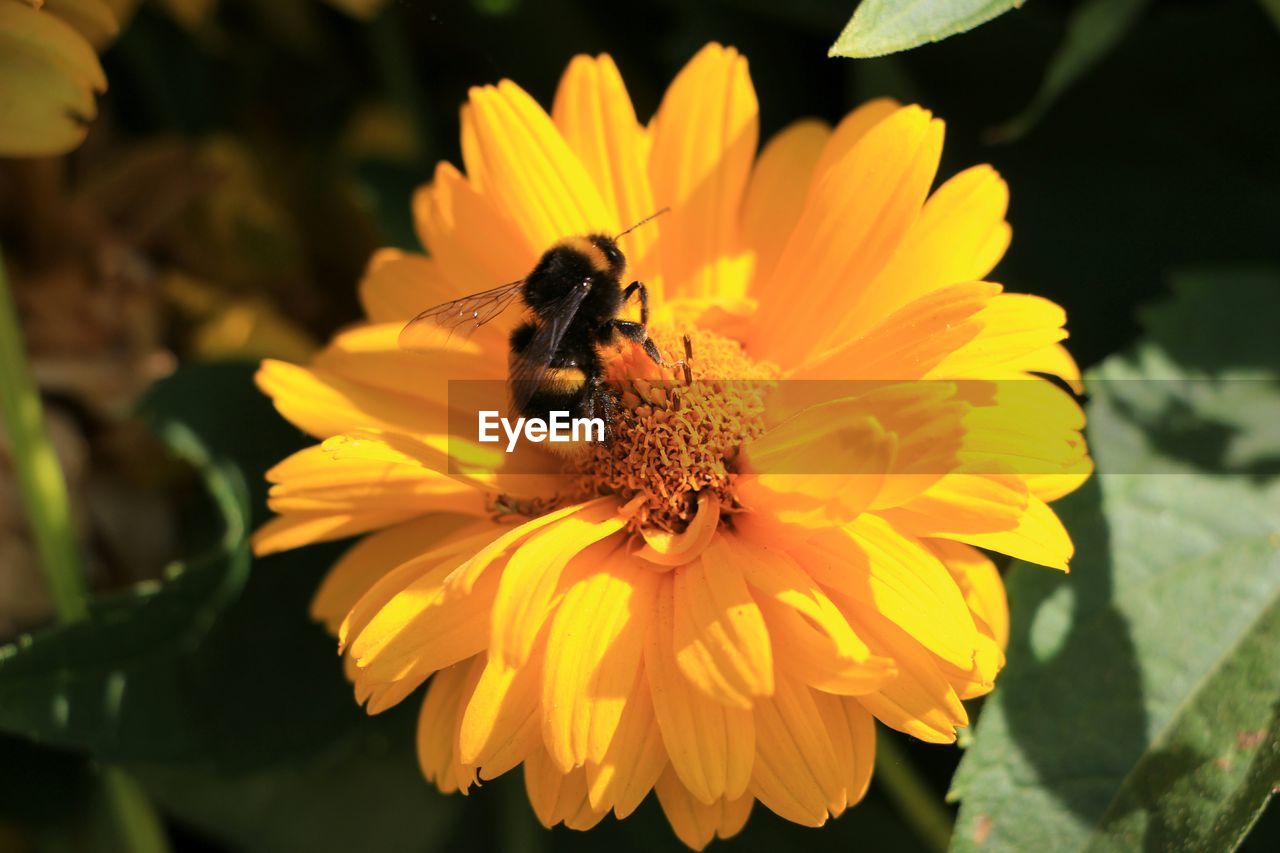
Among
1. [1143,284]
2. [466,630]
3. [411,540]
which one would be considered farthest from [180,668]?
[1143,284]

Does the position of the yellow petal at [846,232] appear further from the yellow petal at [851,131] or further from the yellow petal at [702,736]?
the yellow petal at [702,736]

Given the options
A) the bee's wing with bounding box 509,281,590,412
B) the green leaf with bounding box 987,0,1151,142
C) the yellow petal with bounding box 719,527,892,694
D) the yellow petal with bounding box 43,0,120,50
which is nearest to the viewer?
the yellow petal with bounding box 719,527,892,694

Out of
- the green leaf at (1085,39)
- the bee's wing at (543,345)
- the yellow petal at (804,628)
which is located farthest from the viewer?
the green leaf at (1085,39)

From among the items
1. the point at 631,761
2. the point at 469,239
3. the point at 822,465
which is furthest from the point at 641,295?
the point at 631,761

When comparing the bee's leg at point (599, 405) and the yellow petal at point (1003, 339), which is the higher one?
the bee's leg at point (599, 405)

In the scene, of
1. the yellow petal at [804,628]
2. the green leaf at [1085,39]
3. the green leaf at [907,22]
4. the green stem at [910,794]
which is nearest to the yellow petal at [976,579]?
the yellow petal at [804,628]

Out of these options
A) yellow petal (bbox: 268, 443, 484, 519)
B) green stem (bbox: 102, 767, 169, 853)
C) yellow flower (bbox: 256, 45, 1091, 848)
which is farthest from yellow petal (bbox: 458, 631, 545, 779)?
green stem (bbox: 102, 767, 169, 853)

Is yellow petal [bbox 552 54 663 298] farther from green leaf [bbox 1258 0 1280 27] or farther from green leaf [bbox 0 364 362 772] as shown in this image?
green leaf [bbox 1258 0 1280 27]
